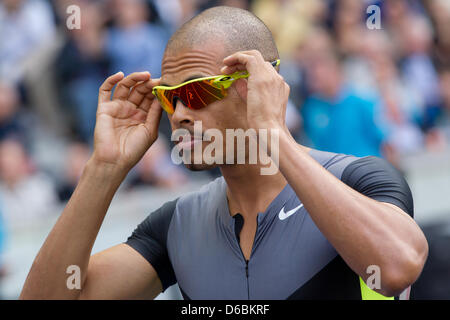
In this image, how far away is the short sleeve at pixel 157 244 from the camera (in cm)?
305

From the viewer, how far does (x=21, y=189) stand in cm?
739

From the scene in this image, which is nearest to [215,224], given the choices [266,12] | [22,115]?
[22,115]

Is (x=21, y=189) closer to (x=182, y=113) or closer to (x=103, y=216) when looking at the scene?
(x=103, y=216)

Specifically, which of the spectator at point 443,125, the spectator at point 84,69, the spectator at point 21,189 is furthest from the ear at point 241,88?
the spectator at point 443,125

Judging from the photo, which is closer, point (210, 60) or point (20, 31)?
point (210, 60)

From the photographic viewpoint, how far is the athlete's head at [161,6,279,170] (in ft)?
9.23

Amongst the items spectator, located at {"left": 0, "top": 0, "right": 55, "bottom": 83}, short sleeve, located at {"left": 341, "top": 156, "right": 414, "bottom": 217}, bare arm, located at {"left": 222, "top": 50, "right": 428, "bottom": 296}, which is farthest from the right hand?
spectator, located at {"left": 0, "top": 0, "right": 55, "bottom": 83}

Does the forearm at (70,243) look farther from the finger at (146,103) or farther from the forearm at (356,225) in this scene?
the forearm at (356,225)

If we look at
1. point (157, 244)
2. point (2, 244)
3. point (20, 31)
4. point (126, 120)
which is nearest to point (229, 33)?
point (126, 120)

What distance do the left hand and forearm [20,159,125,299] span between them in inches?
30.3

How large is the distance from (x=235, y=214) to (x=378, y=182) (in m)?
0.69

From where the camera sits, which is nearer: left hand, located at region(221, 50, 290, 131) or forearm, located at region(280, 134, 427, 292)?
forearm, located at region(280, 134, 427, 292)

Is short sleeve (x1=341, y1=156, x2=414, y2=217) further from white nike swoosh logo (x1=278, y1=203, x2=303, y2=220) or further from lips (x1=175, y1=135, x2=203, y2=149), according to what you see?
lips (x1=175, y1=135, x2=203, y2=149)

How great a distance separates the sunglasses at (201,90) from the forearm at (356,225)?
1.81 feet
